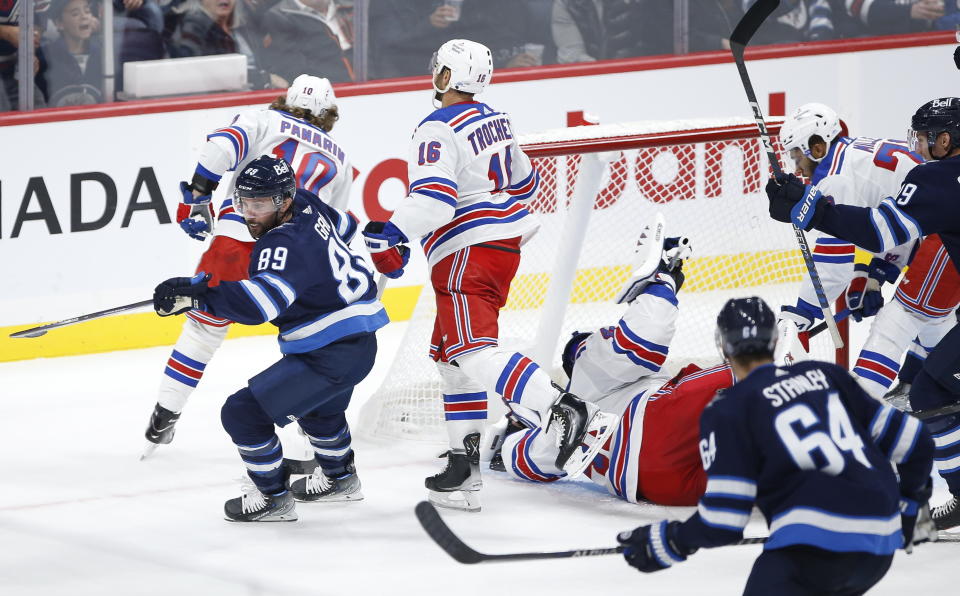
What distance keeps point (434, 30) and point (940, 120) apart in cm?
323

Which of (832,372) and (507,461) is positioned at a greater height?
(832,372)

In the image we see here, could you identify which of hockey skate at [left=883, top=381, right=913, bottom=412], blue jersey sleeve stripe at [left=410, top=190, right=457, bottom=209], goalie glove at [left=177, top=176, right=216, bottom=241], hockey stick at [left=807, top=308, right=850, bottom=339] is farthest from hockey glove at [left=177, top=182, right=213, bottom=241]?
hockey skate at [left=883, top=381, right=913, bottom=412]

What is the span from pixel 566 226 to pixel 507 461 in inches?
33.2

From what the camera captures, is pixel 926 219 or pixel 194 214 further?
pixel 194 214

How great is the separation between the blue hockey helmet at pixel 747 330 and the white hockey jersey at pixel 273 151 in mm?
2283

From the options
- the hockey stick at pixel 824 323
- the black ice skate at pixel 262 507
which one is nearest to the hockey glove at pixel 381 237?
the black ice skate at pixel 262 507

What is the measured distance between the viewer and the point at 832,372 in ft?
8.14

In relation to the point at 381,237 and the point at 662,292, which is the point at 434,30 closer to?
the point at 662,292

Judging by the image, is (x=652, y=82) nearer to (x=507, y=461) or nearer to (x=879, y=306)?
(x=879, y=306)

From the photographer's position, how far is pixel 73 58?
591cm

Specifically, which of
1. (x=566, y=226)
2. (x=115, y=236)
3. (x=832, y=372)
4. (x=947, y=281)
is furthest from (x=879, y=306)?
(x=115, y=236)

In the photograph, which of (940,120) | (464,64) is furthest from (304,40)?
(940,120)

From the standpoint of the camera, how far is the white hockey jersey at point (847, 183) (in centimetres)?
448

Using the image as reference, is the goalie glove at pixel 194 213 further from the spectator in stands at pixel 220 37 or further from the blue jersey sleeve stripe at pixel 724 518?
the blue jersey sleeve stripe at pixel 724 518
